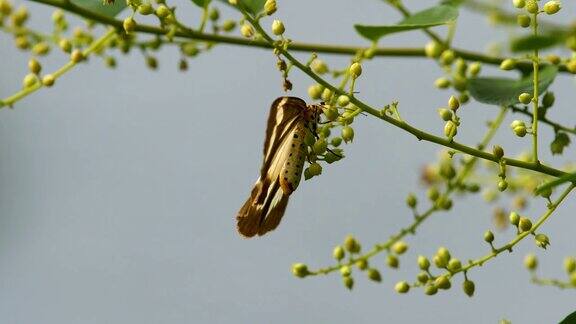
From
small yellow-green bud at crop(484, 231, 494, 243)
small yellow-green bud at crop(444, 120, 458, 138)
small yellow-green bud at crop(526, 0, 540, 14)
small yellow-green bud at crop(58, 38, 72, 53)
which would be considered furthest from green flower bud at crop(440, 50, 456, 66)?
small yellow-green bud at crop(58, 38, 72, 53)

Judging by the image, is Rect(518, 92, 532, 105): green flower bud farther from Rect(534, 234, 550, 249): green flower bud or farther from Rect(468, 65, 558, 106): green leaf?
Rect(534, 234, 550, 249): green flower bud

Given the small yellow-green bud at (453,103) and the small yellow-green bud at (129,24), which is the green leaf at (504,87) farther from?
the small yellow-green bud at (129,24)

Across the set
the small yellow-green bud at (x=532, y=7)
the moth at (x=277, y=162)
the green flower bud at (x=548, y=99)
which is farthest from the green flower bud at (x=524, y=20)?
the moth at (x=277, y=162)

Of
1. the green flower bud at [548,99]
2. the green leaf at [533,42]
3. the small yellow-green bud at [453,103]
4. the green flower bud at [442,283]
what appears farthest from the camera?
the green flower bud at [548,99]

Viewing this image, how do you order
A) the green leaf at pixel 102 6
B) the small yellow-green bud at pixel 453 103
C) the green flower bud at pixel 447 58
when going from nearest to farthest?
the green flower bud at pixel 447 58, the small yellow-green bud at pixel 453 103, the green leaf at pixel 102 6

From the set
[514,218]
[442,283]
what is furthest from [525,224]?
[442,283]

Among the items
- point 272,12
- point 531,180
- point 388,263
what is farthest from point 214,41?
point 531,180

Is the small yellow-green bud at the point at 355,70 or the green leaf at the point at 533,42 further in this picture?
the small yellow-green bud at the point at 355,70

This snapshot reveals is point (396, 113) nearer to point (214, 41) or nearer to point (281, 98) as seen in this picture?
point (281, 98)
